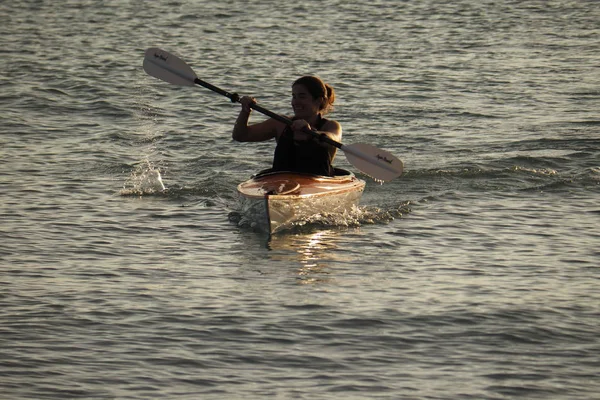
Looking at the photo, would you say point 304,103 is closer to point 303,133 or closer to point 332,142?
point 303,133

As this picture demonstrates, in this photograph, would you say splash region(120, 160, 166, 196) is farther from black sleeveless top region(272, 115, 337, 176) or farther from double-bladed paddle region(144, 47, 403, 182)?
black sleeveless top region(272, 115, 337, 176)

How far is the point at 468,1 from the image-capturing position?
27.5 meters

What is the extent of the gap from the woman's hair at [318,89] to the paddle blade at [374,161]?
477mm

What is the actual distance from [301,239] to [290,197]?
0.38m

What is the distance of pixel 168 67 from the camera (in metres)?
10.8

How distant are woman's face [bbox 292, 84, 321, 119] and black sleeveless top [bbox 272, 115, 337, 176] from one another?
0.14 m

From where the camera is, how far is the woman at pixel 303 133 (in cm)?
990

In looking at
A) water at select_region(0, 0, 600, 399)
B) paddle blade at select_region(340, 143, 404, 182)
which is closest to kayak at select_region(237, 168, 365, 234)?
water at select_region(0, 0, 600, 399)

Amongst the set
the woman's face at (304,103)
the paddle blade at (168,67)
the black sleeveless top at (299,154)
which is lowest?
the black sleeveless top at (299,154)

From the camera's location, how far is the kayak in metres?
9.37

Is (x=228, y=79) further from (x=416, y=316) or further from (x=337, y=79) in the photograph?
(x=416, y=316)

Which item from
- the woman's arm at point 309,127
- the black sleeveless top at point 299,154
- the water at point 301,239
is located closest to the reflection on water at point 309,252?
the water at point 301,239

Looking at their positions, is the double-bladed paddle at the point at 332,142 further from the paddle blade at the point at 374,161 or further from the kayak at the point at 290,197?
the kayak at the point at 290,197

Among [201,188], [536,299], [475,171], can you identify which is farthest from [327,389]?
[475,171]
